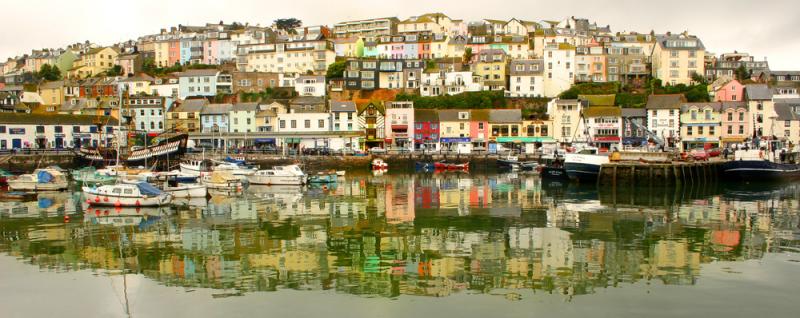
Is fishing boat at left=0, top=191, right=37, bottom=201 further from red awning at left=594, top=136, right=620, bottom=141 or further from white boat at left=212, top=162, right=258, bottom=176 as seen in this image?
red awning at left=594, top=136, right=620, bottom=141

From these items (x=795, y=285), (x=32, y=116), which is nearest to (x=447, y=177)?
(x=795, y=285)

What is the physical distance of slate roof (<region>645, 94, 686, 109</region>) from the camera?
Answer: 246 feet

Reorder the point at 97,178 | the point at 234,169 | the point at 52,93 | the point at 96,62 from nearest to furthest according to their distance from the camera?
the point at 97,178, the point at 234,169, the point at 52,93, the point at 96,62

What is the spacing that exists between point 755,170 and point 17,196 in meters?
50.5

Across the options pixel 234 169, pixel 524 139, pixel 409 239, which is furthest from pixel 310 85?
pixel 409 239

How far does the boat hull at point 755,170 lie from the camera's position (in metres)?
50.2

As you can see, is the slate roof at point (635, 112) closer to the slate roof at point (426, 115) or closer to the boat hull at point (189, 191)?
the slate roof at point (426, 115)

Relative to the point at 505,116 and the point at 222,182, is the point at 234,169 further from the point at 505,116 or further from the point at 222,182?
the point at 505,116

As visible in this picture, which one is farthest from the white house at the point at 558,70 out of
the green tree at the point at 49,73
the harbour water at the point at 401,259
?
the green tree at the point at 49,73

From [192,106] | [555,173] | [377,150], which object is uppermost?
[192,106]

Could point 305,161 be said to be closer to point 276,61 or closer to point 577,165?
point 577,165

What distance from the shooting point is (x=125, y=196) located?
110ft

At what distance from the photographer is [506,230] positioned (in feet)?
87.3

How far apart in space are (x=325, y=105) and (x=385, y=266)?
64089 millimetres
